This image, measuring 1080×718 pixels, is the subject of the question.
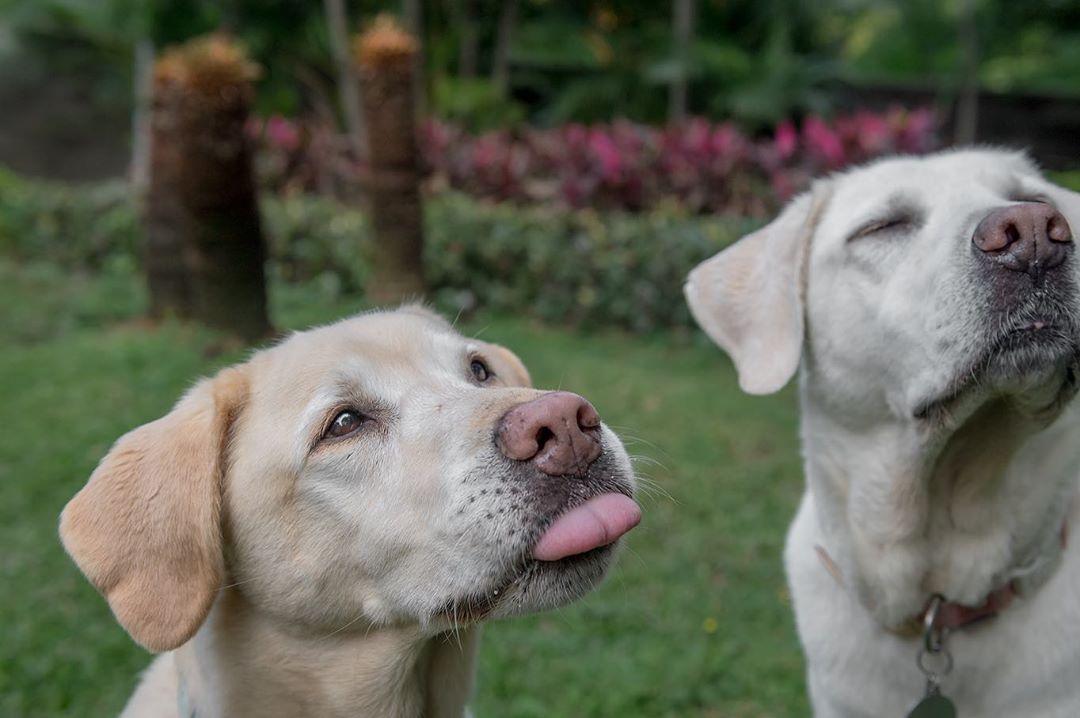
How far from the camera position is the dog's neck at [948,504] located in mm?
2732

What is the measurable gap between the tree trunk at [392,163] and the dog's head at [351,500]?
5.63 meters

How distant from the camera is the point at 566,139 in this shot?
11.4m

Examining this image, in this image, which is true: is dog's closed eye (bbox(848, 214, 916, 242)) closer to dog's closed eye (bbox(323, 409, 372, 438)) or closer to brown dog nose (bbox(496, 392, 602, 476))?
brown dog nose (bbox(496, 392, 602, 476))

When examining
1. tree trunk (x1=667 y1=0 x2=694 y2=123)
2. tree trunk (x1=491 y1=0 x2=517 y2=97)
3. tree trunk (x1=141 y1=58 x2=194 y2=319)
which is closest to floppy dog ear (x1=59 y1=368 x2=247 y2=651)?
tree trunk (x1=141 y1=58 x2=194 y2=319)

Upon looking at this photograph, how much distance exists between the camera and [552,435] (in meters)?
2.14

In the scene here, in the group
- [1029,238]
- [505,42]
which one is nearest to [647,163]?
[505,42]

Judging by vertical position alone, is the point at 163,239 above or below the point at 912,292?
below

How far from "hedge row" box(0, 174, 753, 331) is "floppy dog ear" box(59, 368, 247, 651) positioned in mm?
7124

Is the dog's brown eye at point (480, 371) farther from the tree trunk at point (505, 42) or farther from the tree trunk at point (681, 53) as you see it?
the tree trunk at point (505, 42)

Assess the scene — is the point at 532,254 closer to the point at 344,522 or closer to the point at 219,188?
the point at 219,188

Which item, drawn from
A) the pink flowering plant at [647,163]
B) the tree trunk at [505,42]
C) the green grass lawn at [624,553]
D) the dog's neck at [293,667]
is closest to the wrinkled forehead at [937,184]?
the green grass lawn at [624,553]

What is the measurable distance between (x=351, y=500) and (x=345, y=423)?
20 cm

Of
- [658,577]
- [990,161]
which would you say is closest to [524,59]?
[658,577]

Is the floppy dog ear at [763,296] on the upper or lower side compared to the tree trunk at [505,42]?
upper
